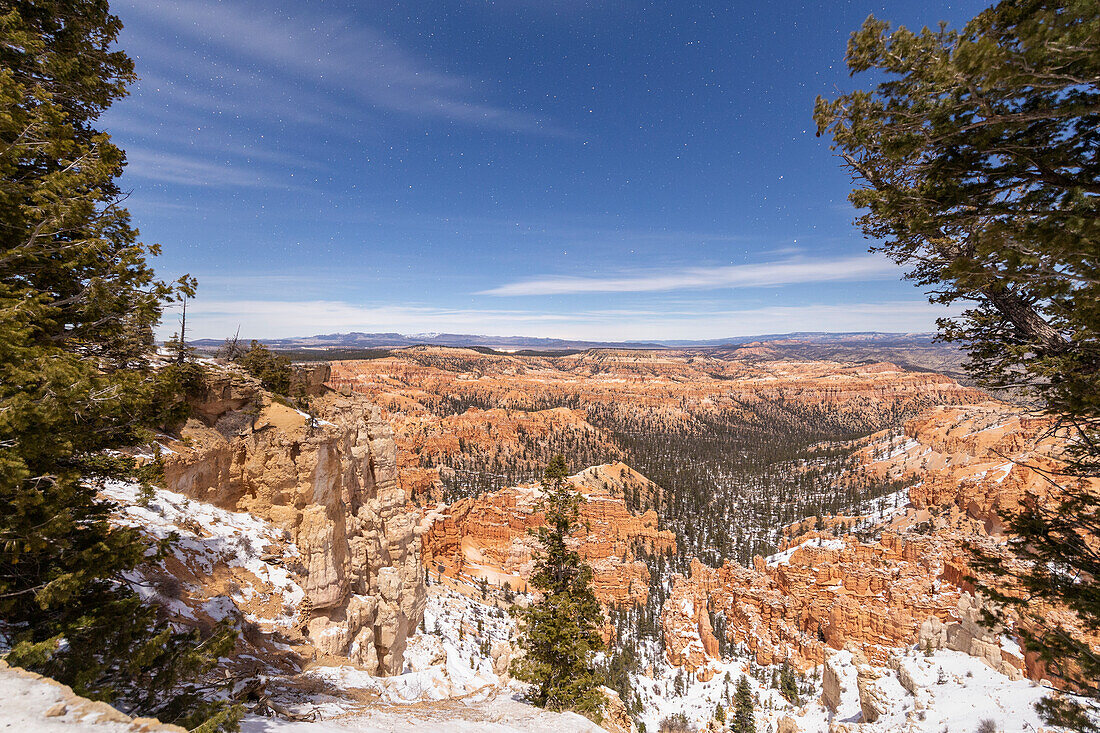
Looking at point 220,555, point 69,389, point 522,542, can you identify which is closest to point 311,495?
point 220,555

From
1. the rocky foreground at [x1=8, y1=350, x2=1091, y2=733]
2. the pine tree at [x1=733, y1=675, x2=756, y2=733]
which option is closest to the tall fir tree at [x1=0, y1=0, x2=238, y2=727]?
the rocky foreground at [x1=8, y1=350, x2=1091, y2=733]

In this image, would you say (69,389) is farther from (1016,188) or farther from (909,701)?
(909,701)

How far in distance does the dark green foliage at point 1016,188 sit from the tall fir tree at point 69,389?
8.13 m

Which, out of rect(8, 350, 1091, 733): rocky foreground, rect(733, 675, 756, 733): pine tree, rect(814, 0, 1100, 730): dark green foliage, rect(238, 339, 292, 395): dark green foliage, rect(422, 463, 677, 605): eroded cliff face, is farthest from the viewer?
rect(422, 463, 677, 605): eroded cliff face

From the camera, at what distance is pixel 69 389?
12.1ft

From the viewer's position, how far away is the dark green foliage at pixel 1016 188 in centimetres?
349

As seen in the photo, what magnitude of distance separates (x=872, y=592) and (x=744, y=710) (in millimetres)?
16169

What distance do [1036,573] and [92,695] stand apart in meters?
10.5

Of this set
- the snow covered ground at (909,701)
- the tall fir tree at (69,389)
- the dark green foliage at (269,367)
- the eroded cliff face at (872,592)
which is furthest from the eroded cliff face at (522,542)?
the tall fir tree at (69,389)

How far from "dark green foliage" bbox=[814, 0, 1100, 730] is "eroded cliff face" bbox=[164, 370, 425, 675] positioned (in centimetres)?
1406

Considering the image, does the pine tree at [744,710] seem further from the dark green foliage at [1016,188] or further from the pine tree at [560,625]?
the dark green foliage at [1016,188]

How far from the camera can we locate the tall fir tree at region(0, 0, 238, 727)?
3.58 meters

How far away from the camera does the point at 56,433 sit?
387 cm

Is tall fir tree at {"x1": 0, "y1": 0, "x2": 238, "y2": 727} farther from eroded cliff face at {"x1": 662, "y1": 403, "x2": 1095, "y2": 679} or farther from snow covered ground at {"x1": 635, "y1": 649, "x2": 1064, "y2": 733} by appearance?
eroded cliff face at {"x1": 662, "y1": 403, "x2": 1095, "y2": 679}
